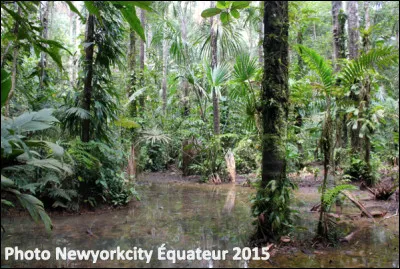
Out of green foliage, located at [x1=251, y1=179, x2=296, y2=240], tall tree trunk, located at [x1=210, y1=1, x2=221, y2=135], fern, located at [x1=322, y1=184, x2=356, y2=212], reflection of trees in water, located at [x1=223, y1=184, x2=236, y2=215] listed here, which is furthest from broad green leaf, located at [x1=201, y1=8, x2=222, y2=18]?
tall tree trunk, located at [x1=210, y1=1, x2=221, y2=135]

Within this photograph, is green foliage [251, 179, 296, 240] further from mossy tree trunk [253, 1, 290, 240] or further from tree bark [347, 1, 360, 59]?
tree bark [347, 1, 360, 59]

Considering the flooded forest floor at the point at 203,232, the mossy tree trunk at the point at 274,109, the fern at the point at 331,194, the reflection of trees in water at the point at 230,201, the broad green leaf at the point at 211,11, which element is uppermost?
the broad green leaf at the point at 211,11

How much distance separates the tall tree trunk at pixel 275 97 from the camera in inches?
158

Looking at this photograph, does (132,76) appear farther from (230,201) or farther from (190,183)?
(230,201)

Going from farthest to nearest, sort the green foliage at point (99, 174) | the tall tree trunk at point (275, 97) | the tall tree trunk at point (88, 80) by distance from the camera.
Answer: the tall tree trunk at point (88, 80)
the green foliage at point (99, 174)
the tall tree trunk at point (275, 97)

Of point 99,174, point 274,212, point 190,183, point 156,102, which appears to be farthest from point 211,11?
point 156,102

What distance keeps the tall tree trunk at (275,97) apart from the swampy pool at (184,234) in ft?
2.27

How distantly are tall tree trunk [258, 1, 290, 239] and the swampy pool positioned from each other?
0.69m

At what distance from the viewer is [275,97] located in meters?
4.07

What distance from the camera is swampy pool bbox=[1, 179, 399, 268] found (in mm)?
3344

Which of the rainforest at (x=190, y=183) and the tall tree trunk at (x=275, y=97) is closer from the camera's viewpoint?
the rainforest at (x=190, y=183)

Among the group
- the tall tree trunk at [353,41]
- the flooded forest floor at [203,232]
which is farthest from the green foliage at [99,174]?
the tall tree trunk at [353,41]

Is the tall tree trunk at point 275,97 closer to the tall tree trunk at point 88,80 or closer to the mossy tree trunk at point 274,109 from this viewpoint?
the mossy tree trunk at point 274,109

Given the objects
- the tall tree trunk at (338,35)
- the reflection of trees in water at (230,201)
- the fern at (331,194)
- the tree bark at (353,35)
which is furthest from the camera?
the tall tree trunk at (338,35)
